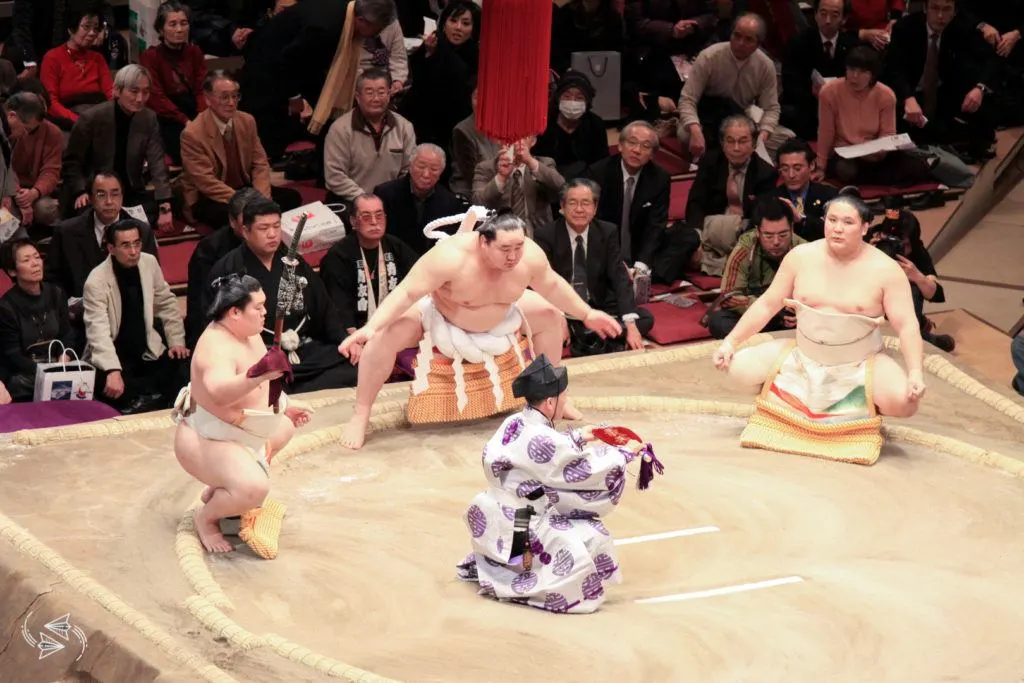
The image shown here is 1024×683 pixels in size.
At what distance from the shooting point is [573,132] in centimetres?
602

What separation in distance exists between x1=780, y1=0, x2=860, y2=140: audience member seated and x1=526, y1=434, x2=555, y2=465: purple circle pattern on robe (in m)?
3.94

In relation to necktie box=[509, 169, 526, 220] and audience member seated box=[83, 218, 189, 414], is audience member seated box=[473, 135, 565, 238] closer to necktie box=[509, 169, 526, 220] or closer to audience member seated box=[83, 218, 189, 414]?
necktie box=[509, 169, 526, 220]

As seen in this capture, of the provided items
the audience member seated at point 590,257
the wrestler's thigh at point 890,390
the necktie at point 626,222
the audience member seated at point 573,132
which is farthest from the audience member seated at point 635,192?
the wrestler's thigh at point 890,390

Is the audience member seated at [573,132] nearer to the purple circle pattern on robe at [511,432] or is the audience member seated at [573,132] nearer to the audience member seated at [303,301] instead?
the audience member seated at [303,301]

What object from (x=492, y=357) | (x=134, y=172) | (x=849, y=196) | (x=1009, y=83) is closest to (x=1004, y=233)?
(x=1009, y=83)

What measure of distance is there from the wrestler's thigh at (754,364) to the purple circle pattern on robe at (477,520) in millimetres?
1336

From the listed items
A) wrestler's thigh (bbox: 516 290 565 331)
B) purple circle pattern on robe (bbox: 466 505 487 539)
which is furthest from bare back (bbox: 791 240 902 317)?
purple circle pattern on robe (bbox: 466 505 487 539)

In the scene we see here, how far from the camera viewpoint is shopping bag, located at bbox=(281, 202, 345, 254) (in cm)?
557

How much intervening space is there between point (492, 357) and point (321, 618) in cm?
126

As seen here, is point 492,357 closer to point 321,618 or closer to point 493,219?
point 493,219

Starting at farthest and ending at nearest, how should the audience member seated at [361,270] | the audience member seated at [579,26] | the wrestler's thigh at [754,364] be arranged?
the audience member seated at [579,26]
the audience member seated at [361,270]
the wrestler's thigh at [754,364]

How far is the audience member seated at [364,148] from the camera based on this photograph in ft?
18.9

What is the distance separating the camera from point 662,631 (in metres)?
3.35

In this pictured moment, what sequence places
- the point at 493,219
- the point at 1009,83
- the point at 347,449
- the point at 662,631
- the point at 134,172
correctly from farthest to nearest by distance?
1. the point at 1009,83
2. the point at 134,172
3. the point at 347,449
4. the point at 493,219
5. the point at 662,631
